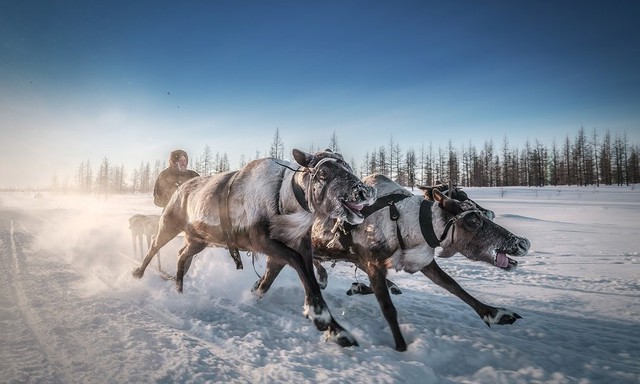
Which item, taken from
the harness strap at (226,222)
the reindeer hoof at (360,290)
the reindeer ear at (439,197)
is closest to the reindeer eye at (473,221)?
the reindeer ear at (439,197)

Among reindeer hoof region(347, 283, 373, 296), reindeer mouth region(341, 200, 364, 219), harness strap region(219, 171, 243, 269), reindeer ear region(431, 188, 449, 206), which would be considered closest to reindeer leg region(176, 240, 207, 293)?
harness strap region(219, 171, 243, 269)

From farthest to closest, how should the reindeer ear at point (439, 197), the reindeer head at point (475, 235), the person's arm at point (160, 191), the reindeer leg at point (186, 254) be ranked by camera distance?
the person's arm at point (160, 191) < the reindeer leg at point (186, 254) < the reindeer ear at point (439, 197) < the reindeer head at point (475, 235)

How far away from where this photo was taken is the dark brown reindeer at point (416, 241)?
3.29 metres

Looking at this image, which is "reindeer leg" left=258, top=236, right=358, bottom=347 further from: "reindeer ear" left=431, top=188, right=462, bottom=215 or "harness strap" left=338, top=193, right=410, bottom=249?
"reindeer ear" left=431, top=188, right=462, bottom=215

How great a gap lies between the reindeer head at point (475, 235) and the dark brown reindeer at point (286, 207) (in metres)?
1.22

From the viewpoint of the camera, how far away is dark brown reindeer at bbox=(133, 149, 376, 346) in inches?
113

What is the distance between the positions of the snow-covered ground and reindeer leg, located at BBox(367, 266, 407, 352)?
119 millimetres

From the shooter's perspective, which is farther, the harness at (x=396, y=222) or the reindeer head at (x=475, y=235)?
the harness at (x=396, y=222)

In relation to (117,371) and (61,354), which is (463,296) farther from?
(61,354)

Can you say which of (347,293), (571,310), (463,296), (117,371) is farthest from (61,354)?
(571,310)

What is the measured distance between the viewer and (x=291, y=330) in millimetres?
3445

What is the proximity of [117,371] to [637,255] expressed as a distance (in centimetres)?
1072

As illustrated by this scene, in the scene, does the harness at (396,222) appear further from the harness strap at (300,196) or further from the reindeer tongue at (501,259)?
the harness strap at (300,196)

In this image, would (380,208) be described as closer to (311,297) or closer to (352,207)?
(352,207)
